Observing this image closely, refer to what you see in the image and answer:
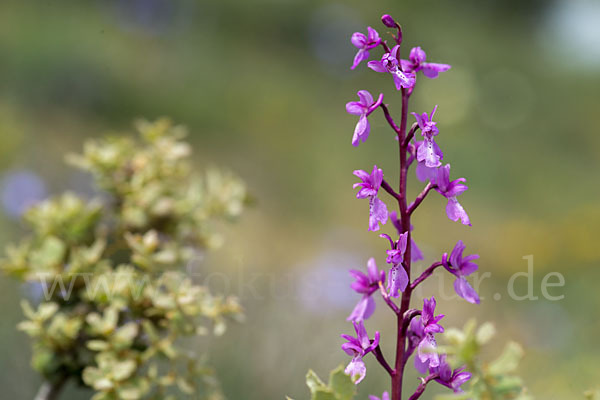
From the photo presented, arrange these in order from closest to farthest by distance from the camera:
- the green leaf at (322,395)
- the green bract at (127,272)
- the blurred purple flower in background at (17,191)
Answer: the green leaf at (322,395), the green bract at (127,272), the blurred purple flower in background at (17,191)

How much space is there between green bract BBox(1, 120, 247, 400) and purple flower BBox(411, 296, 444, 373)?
448 mm

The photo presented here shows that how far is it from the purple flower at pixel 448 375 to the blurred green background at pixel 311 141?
134 cm

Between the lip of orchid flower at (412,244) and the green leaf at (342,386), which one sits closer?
the green leaf at (342,386)

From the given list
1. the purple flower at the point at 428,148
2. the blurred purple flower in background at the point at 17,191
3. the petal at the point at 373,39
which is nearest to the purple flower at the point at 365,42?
the petal at the point at 373,39

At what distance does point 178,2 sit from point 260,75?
1.51 m

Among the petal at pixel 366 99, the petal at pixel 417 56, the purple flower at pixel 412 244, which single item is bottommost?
the purple flower at pixel 412 244

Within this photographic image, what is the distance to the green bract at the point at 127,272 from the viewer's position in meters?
1.14

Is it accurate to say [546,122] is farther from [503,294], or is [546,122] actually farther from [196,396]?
[196,396]

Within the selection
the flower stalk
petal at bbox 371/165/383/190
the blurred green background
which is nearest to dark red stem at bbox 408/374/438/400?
the flower stalk

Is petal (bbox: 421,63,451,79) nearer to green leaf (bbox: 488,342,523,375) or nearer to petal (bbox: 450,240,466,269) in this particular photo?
petal (bbox: 450,240,466,269)

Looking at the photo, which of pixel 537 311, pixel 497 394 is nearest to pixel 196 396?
pixel 497 394

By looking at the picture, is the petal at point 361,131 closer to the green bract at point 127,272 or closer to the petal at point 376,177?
the petal at point 376,177

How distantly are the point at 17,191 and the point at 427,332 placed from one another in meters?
2.89

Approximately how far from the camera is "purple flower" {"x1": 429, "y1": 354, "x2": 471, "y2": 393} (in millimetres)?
810
